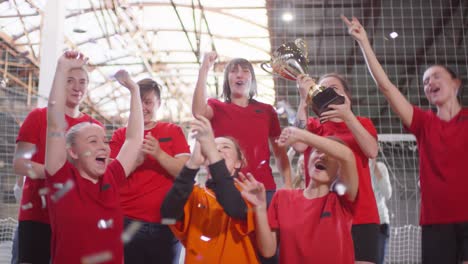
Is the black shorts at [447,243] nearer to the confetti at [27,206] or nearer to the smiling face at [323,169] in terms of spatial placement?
the smiling face at [323,169]

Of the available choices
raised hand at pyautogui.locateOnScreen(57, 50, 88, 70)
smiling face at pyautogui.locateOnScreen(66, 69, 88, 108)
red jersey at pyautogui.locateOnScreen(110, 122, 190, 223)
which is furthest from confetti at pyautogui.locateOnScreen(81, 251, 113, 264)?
smiling face at pyautogui.locateOnScreen(66, 69, 88, 108)

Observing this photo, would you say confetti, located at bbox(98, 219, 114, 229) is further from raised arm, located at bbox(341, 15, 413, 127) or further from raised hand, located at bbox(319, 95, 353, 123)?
raised arm, located at bbox(341, 15, 413, 127)

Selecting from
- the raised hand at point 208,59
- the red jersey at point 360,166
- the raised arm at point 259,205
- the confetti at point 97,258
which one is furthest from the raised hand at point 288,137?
the confetti at point 97,258

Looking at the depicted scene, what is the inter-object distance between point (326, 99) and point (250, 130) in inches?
15.8

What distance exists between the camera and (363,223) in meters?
1.86

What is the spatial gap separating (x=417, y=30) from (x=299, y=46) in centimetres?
585

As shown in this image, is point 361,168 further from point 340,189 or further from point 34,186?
point 34,186

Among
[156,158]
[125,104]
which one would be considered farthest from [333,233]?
[125,104]

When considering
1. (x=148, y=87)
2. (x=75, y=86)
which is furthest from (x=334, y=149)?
(x=75, y=86)

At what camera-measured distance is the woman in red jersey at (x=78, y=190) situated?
1.47 metres

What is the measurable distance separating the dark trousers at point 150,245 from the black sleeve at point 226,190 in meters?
0.39

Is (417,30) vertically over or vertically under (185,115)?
over

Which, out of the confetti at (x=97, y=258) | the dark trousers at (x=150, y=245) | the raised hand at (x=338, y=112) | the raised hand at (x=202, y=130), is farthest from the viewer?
the dark trousers at (x=150, y=245)

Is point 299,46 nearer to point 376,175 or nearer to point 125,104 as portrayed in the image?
point 376,175
